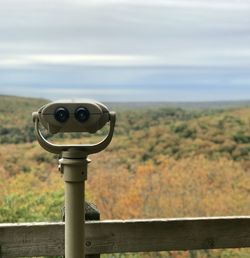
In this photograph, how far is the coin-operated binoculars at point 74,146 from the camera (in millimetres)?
1739

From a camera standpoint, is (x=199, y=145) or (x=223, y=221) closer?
(x=223, y=221)

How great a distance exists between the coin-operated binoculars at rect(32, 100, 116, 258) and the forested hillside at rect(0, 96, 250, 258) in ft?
7.87

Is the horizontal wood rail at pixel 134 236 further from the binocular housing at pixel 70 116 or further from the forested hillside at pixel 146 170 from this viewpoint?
the forested hillside at pixel 146 170

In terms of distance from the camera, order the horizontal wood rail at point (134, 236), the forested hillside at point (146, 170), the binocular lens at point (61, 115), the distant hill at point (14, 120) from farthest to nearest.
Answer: the forested hillside at point (146, 170) → the distant hill at point (14, 120) → the horizontal wood rail at point (134, 236) → the binocular lens at point (61, 115)

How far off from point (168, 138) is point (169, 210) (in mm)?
4140

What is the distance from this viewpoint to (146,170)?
852 centimetres

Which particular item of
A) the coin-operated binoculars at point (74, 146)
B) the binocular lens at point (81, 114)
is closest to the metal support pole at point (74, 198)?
the coin-operated binoculars at point (74, 146)

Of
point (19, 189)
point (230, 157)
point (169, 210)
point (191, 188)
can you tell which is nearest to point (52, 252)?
point (19, 189)

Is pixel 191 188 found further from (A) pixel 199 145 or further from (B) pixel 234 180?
(A) pixel 199 145

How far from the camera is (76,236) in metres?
1.83

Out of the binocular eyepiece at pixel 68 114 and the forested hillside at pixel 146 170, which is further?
the forested hillside at pixel 146 170

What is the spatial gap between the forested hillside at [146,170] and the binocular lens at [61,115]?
2489mm

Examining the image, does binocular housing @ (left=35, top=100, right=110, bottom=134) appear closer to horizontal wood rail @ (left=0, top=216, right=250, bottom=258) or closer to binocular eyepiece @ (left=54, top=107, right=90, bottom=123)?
binocular eyepiece @ (left=54, top=107, right=90, bottom=123)

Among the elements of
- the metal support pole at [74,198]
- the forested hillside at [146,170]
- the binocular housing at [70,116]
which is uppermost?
the binocular housing at [70,116]
